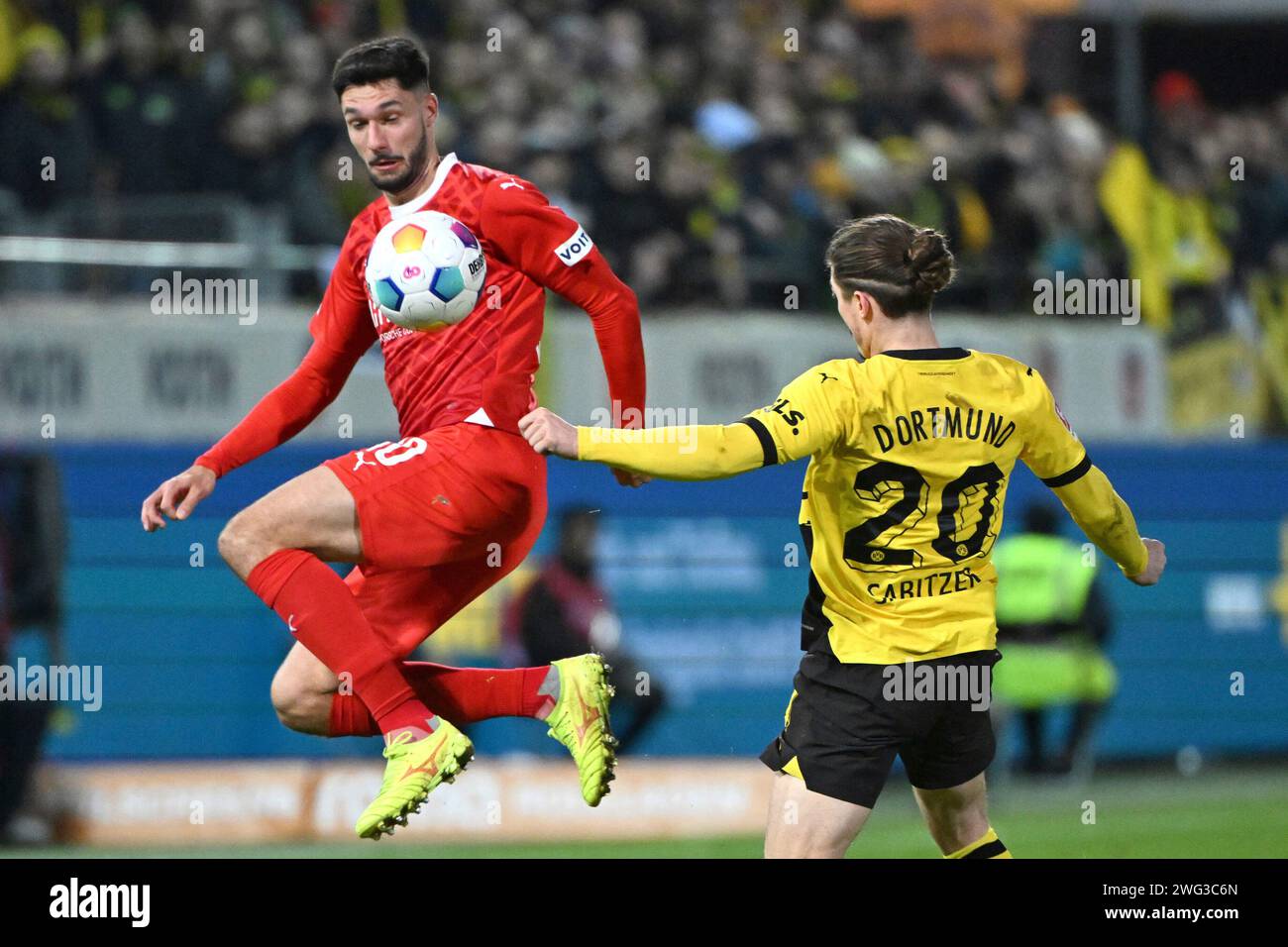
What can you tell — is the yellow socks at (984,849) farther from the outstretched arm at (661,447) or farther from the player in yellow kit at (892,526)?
the outstretched arm at (661,447)

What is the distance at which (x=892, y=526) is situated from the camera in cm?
527

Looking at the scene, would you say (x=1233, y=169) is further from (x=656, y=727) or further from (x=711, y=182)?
(x=656, y=727)

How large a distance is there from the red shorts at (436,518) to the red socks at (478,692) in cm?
14

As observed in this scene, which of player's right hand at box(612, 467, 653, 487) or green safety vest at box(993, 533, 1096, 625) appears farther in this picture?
green safety vest at box(993, 533, 1096, 625)

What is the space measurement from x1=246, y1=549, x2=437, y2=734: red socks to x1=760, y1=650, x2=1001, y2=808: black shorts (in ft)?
3.49

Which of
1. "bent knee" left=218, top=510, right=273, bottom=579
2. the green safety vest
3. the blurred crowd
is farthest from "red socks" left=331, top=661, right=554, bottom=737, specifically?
the green safety vest

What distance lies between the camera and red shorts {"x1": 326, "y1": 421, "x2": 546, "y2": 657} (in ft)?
18.1

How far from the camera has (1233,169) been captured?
48.8 feet

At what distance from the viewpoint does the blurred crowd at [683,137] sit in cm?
1139

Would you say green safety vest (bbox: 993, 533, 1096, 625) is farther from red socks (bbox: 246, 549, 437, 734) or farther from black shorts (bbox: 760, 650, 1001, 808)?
red socks (bbox: 246, 549, 437, 734)

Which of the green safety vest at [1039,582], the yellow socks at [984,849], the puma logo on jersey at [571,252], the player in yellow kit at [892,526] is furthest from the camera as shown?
the green safety vest at [1039,582]

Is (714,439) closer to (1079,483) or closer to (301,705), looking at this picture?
(1079,483)

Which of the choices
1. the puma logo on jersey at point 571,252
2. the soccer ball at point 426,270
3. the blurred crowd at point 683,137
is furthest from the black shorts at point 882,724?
the blurred crowd at point 683,137
